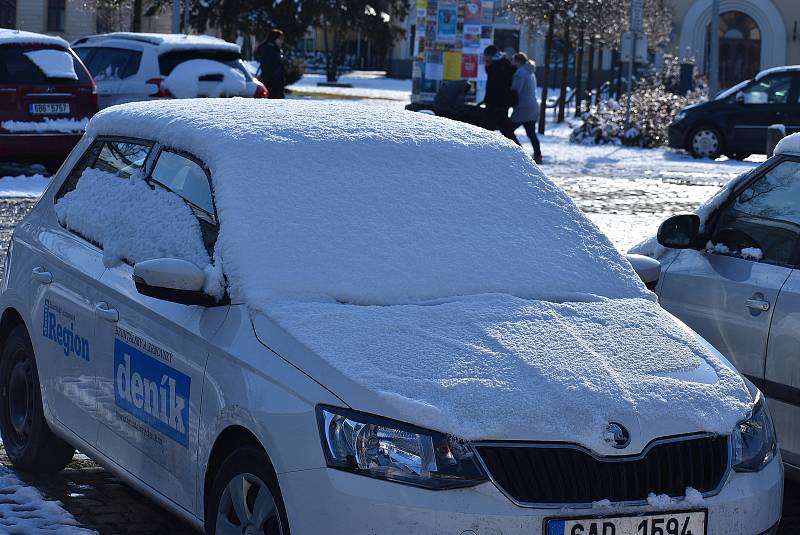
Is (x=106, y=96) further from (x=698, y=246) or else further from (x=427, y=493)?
(x=427, y=493)

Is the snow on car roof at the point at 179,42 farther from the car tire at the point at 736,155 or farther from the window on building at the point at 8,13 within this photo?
the window on building at the point at 8,13

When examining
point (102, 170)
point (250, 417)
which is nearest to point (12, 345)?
point (102, 170)

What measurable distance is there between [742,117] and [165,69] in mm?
10633

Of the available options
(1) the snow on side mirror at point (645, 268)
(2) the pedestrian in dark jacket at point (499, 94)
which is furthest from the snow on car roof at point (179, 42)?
(1) the snow on side mirror at point (645, 268)

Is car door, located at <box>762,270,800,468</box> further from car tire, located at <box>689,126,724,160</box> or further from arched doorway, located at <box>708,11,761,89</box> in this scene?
arched doorway, located at <box>708,11,761,89</box>

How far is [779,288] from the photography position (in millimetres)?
Result: 5875

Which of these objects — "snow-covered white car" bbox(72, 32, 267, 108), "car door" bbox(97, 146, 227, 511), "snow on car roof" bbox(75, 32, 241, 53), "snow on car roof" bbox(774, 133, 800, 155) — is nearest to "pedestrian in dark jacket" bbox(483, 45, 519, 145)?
"snow-covered white car" bbox(72, 32, 267, 108)

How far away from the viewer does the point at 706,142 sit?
2709 centimetres

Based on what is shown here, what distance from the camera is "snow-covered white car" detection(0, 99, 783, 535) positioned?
4.00 metres

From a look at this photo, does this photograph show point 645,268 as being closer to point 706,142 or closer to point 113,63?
point 113,63

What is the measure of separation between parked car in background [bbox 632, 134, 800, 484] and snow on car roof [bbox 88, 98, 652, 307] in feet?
2.55

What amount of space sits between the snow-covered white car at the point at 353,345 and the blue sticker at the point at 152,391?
11mm

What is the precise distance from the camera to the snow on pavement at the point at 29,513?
5.28m

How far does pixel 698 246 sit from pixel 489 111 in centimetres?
1749
